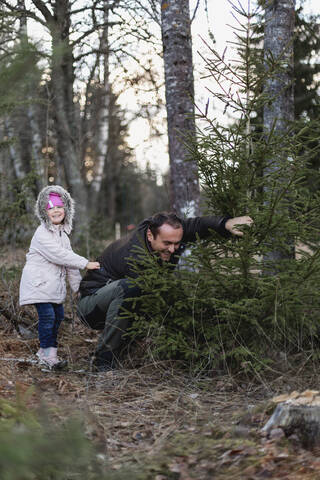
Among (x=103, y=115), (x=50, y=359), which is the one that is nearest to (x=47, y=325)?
(x=50, y=359)

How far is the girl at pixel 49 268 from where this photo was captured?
4.48m

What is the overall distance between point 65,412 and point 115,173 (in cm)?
2416

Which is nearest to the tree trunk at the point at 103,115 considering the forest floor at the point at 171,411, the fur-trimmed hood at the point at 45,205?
the fur-trimmed hood at the point at 45,205

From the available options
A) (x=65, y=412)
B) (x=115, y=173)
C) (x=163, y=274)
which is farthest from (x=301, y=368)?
(x=115, y=173)

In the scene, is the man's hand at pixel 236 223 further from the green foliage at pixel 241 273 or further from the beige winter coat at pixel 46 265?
the beige winter coat at pixel 46 265

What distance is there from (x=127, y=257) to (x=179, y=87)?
281 cm

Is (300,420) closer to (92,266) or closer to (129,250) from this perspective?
(129,250)

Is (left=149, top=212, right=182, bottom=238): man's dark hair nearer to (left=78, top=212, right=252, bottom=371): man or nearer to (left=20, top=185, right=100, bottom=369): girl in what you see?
(left=78, top=212, right=252, bottom=371): man

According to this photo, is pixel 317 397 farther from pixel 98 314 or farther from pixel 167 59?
pixel 167 59

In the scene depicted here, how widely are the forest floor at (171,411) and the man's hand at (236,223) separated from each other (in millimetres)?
1071

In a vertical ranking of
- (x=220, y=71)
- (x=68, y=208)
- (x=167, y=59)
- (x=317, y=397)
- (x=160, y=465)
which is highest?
(x=167, y=59)

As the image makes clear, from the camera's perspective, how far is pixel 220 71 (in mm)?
3928

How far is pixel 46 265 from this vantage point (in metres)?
4.61

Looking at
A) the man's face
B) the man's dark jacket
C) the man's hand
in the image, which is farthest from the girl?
the man's hand
